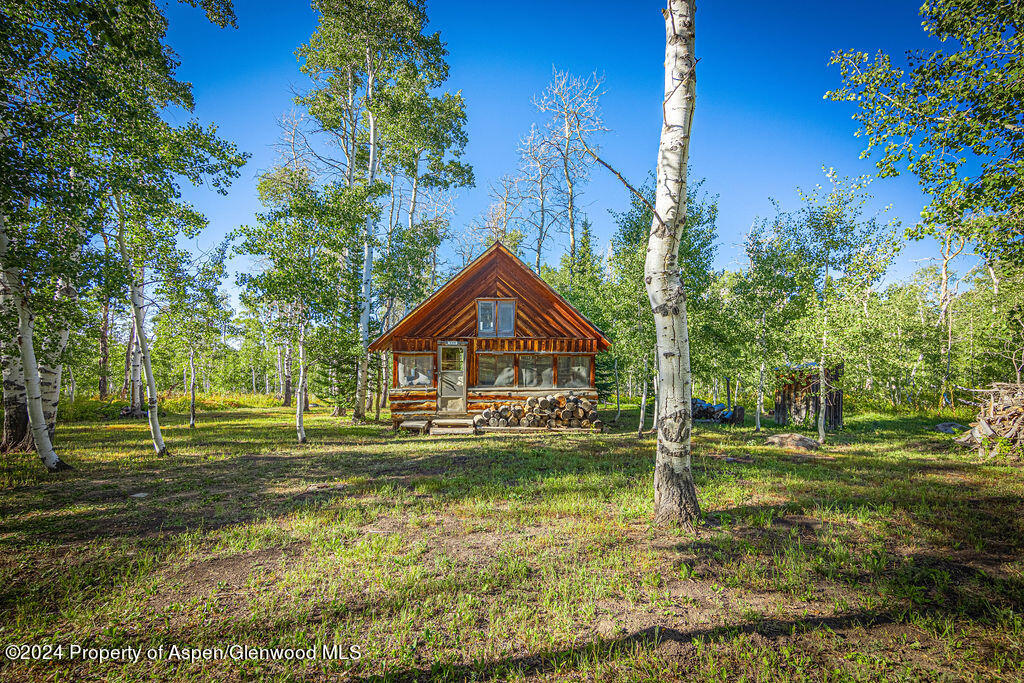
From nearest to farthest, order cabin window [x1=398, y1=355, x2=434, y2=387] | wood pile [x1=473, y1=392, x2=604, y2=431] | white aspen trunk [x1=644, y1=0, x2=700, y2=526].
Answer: white aspen trunk [x1=644, y1=0, x2=700, y2=526] → wood pile [x1=473, y1=392, x2=604, y2=431] → cabin window [x1=398, y1=355, x2=434, y2=387]

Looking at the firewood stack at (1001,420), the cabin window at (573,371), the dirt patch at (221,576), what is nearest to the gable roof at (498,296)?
the cabin window at (573,371)

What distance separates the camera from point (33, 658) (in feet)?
10.2

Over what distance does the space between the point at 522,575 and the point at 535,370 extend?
46.2 feet

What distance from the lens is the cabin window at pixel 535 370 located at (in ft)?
59.8

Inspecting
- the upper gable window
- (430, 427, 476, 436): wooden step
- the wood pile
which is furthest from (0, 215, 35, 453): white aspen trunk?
the upper gable window

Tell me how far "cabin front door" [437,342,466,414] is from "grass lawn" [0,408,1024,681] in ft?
30.0

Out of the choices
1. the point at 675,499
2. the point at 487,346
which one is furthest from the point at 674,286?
the point at 487,346

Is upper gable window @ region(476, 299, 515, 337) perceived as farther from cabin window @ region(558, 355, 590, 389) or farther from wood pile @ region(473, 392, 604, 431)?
wood pile @ region(473, 392, 604, 431)

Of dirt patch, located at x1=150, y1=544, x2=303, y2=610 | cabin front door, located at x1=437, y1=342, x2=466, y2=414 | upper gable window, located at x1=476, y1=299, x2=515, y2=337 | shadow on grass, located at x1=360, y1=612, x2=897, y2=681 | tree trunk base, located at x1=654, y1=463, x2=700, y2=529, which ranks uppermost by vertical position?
upper gable window, located at x1=476, y1=299, x2=515, y2=337

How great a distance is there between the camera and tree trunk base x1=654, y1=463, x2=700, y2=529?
5.59 metres

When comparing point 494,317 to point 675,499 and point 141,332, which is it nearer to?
point 141,332

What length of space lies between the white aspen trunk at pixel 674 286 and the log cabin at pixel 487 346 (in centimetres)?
1204

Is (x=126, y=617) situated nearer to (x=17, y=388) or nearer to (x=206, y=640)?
(x=206, y=640)

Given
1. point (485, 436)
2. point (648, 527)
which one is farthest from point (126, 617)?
point (485, 436)
